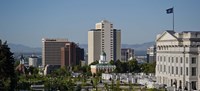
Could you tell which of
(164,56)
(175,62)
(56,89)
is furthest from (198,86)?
(56,89)

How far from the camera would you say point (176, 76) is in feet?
206

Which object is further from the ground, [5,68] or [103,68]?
[5,68]

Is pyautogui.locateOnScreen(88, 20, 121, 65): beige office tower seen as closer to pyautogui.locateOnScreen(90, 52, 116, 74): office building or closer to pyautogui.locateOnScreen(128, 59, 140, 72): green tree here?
pyautogui.locateOnScreen(128, 59, 140, 72): green tree

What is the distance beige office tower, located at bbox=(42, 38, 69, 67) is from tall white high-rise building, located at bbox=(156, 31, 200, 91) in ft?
357

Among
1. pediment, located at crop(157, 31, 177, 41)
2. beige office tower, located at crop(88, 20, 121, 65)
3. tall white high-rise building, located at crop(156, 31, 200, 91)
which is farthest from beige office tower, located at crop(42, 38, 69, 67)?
tall white high-rise building, located at crop(156, 31, 200, 91)

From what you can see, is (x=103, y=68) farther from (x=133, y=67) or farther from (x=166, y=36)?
(x=166, y=36)

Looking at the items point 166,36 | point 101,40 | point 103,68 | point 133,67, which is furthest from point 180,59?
point 101,40

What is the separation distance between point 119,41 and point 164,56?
115 m

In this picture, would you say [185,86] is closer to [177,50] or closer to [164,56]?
[177,50]

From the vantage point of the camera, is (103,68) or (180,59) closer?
(180,59)

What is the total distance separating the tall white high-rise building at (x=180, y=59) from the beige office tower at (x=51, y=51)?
357 ft

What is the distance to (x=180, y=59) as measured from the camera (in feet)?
203

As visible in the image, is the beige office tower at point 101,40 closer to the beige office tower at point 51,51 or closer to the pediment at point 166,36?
the beige office tower at point 51,51

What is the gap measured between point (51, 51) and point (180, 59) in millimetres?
121147
